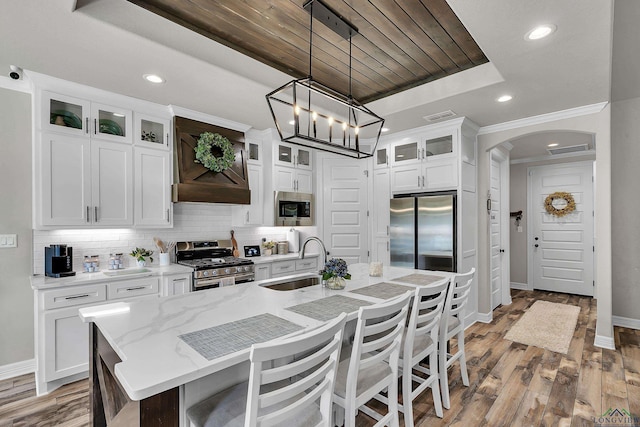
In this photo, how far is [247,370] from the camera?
1617 millimetres

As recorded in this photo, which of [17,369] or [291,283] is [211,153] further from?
[17,369]

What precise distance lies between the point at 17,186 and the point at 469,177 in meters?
4.90

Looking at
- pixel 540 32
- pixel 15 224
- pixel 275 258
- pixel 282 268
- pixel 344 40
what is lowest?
pixel 282 268

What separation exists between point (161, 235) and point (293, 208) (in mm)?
1768

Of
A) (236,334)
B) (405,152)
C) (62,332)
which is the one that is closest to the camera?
(236,334)

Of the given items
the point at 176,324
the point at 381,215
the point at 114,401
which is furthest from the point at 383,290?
the point at 381,215

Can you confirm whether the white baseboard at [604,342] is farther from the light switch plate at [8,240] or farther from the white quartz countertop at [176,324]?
the light switch plate at [8,240]

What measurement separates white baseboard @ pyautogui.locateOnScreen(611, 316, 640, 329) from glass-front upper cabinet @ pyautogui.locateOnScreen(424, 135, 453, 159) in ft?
10.1

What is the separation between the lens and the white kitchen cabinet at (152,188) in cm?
331

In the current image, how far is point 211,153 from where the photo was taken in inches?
147

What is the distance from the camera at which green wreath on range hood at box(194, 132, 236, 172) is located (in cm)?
365

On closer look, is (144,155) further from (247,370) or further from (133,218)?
(247,370)

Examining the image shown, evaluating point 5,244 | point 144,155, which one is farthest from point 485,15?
point 5,244

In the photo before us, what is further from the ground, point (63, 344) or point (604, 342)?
point (63, 344)
